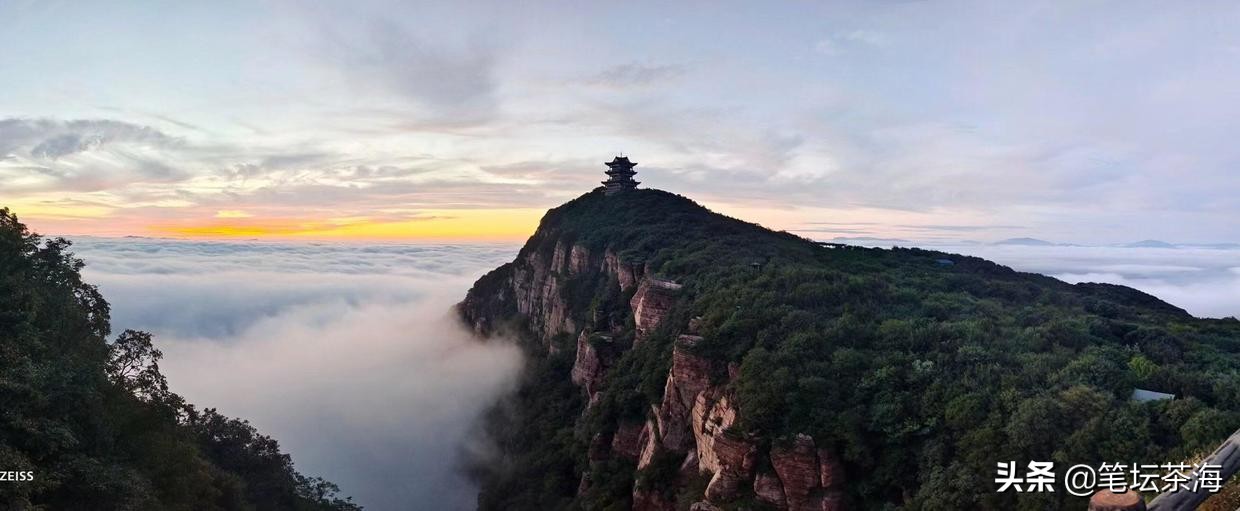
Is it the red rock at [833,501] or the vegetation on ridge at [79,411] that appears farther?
the red rock at [833,501]

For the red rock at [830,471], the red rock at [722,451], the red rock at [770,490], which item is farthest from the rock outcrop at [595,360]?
the red rock at [830,471]

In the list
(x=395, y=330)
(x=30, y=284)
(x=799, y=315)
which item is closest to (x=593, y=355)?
(x=799, y=315)

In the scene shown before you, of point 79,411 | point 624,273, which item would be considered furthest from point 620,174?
point 79,411

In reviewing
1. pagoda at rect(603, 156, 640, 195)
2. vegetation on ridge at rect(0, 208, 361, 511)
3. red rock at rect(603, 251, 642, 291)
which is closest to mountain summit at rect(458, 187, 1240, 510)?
red rock at rect(603, 251, 642, 291)

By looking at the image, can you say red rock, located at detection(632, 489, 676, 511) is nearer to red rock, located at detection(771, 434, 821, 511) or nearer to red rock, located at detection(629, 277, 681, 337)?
red rock, located at detection(771, 434, 821, 511)

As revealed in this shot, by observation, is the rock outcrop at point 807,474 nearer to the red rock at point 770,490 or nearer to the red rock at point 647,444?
the red rock at point 770,490

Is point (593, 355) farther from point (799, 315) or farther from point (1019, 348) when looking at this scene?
point (1019, 348)
